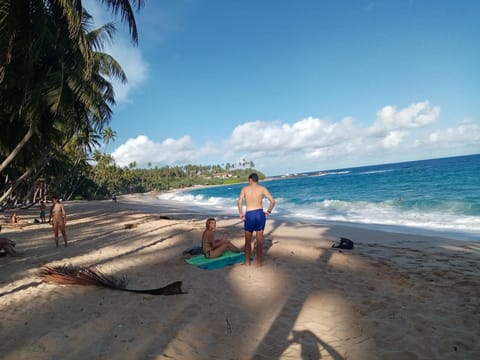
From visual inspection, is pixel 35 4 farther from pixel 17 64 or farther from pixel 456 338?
pixel 456 338

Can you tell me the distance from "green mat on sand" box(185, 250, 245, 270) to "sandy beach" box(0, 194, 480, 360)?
0.61 ft

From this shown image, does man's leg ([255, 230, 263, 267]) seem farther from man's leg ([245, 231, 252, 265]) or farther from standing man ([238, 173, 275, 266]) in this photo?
man's leg ([245, 231, 252, 265])

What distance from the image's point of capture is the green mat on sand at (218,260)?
17.5ft

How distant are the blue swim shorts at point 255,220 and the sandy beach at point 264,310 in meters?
0.78

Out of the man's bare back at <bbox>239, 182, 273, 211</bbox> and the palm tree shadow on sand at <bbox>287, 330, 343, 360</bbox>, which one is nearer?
the palm tree shadow on sand at <bbox>287, 330, 343, 360</bbox>

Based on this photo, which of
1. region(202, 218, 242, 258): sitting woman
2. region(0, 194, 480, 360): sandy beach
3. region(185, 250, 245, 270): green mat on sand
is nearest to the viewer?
region(0, 194, 480, 360): sandy beach

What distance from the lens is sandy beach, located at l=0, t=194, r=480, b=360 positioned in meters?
2.69

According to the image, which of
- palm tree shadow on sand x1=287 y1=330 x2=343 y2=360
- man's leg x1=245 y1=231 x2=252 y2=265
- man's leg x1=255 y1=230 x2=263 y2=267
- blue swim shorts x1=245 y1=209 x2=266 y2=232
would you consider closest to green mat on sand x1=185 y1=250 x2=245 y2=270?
man's leg x1=245 y1=231 x2=252 y2=265

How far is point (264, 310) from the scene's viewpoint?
138 inches

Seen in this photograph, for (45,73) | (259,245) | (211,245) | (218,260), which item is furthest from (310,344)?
(45,73)

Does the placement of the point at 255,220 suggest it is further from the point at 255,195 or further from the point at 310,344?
the point at 310,344

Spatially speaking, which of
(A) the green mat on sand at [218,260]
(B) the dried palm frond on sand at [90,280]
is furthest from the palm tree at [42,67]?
(A) the green mat on sand at [218,260]

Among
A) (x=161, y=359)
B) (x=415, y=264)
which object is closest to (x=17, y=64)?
(x=161, y=359)

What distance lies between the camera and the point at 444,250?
6473 millimetres
